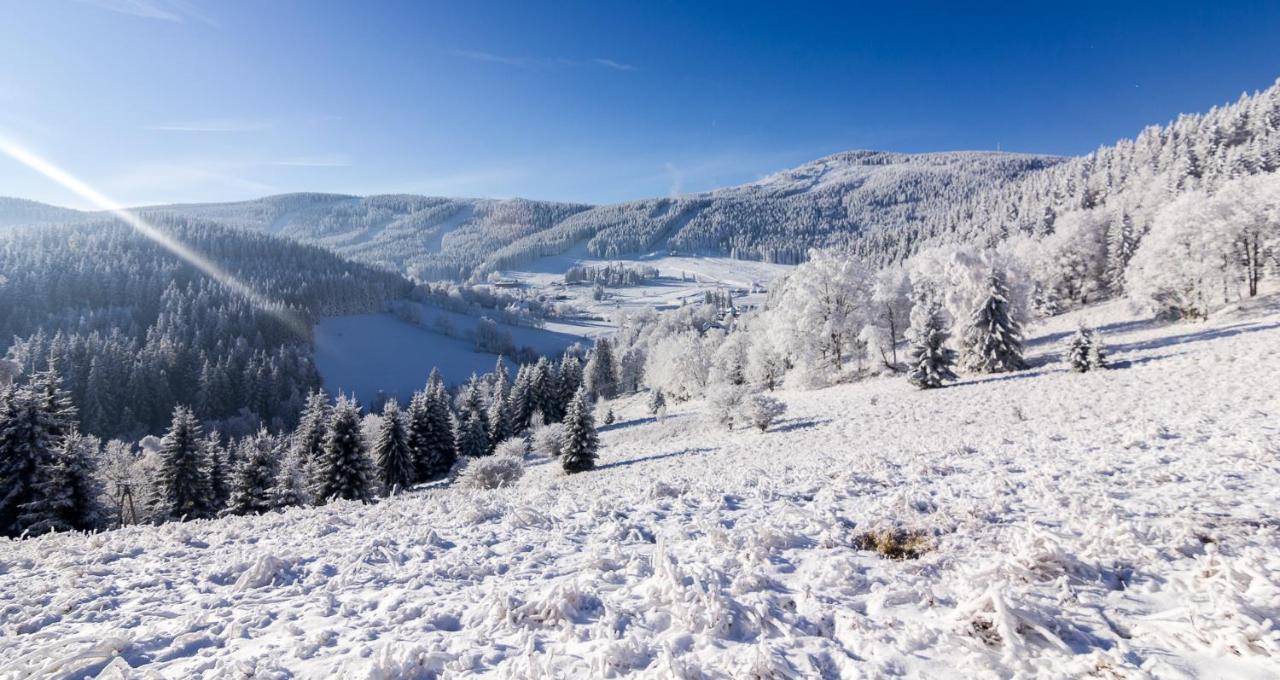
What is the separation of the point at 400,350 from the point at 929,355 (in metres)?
154

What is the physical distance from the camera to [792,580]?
607cm

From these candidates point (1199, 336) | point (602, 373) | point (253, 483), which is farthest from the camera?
point (602, 373)

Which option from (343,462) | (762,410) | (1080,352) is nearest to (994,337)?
(1080,352)

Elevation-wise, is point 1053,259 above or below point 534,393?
above

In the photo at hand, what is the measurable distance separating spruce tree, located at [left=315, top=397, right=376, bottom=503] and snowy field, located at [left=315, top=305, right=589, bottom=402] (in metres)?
100

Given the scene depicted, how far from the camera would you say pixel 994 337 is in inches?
1224

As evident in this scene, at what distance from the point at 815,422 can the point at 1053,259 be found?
5743 centimetres

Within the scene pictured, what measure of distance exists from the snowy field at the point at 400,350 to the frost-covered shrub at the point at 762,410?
120m

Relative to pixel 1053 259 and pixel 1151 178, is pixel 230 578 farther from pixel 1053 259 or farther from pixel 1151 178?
pixel 1151 178

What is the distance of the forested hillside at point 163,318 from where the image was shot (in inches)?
3829

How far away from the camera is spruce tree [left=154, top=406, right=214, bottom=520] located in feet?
115

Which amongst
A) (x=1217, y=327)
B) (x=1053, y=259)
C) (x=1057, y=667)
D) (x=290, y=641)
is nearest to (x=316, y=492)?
(x=290, y=641)

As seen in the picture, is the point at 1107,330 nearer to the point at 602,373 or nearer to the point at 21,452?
the point at 21,452

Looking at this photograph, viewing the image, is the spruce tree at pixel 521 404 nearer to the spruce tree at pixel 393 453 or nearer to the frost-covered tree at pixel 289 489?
the spruce tree at pixel 393 453
